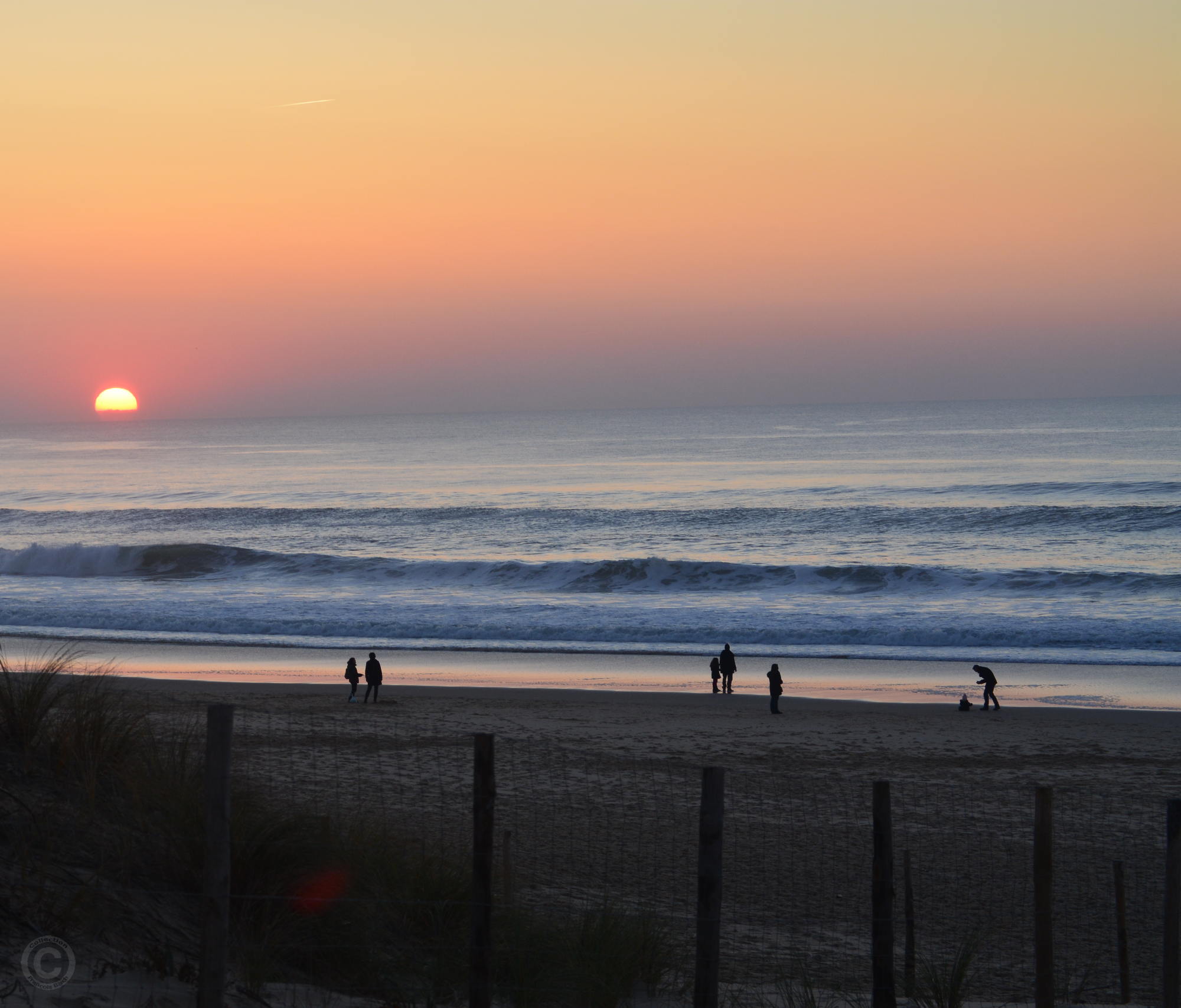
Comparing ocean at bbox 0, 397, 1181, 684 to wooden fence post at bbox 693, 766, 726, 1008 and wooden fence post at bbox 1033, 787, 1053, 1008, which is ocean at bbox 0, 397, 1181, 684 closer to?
wooden fence post at bbox 1033, 787, 1053, 1008

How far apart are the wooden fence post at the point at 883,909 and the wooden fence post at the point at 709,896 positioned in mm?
921

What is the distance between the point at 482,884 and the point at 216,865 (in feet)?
4.17

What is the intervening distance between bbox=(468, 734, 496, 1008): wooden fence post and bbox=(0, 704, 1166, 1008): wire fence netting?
599mm

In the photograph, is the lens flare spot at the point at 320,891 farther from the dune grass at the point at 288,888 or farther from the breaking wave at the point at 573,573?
the breaking wave at the point at 573,573

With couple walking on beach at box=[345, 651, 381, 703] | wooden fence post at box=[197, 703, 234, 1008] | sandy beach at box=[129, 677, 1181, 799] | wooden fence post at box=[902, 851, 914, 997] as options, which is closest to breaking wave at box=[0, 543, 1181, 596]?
sandy beach at box=[129, 677, 1181, 799]

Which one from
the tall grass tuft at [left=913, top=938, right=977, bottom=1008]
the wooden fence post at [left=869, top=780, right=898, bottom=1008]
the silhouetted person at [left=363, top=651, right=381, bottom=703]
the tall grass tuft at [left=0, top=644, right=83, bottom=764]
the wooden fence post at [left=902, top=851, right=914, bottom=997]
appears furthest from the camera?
the silhouetted person at [left=363, top=651, right=381, bottom=703]

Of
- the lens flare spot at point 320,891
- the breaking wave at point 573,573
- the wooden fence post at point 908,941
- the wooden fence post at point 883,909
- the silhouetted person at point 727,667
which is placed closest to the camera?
the wooden fence post at point 883,909

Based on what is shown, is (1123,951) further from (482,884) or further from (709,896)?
(482,884)

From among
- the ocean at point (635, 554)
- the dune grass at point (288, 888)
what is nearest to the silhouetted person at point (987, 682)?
the ocean at point (635, 554)

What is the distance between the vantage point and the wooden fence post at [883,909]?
5.68m

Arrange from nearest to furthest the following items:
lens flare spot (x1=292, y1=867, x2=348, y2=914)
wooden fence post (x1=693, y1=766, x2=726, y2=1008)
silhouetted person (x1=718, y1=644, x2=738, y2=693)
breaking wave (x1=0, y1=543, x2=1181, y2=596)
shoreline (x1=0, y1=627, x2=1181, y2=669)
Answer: wooden fence post (x1=693, y1=766, x2=726, y2=1008) < lens flare spot (x1=292, y1=867, x2=348, y2=914) < silhouetted person (x1=718, y1=644, x2=738, y2=693) < shoreline (x1=0, y1=627, x2=1181, y2=669) < breaking wave (x1=0, y1=543, x2=1181, y2=596)

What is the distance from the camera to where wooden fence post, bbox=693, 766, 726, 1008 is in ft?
17.5

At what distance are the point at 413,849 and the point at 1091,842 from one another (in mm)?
7757

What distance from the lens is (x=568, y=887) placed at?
938 cm
